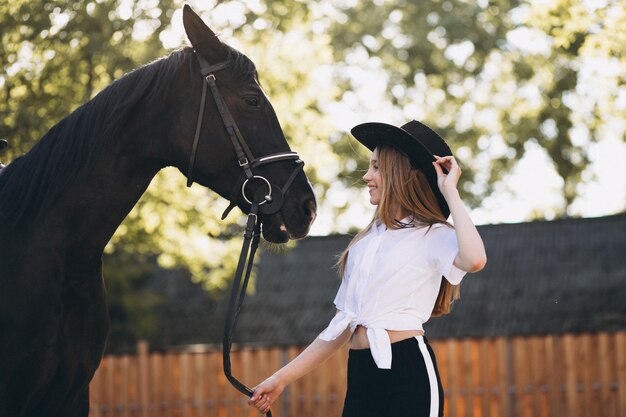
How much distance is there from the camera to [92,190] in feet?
11.9

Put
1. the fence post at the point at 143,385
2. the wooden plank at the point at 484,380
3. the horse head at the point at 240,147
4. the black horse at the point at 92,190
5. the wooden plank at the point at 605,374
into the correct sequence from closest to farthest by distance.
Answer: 1. the black horse at the point at 92,190
2. the horse head at the point at 240,147
3. the wooden plank at the point at 605,374
4. the wooden plank at the point at 484,380
5. the fence post at the point at 143,385

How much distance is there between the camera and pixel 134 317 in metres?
21.0

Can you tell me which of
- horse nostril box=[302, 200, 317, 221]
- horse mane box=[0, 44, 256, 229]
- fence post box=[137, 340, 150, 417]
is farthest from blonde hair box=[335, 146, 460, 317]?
fence post box=[137, 340, 150, 417]

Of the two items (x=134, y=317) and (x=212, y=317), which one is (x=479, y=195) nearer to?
(x=212, y=317)

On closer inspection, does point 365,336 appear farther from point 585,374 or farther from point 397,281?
point 585,374

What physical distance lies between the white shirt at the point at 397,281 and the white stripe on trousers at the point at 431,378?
86 millimetres

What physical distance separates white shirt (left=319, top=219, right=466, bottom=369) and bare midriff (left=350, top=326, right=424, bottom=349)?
0.06 ft

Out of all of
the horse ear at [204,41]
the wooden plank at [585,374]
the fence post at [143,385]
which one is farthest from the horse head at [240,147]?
the fence post at [143,385]

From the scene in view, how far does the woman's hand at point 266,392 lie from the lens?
11.6ft

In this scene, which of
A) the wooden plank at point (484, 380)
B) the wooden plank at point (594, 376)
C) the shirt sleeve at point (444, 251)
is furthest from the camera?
the wooden plank at point (484, 380)

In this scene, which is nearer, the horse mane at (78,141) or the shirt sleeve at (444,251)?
the shirt sleeve at (444,251)

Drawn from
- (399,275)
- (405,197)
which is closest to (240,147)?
(405,197)

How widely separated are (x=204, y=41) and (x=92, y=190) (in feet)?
2.47

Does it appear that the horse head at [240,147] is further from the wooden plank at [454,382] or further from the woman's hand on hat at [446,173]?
the wooden plank at [454,382]
